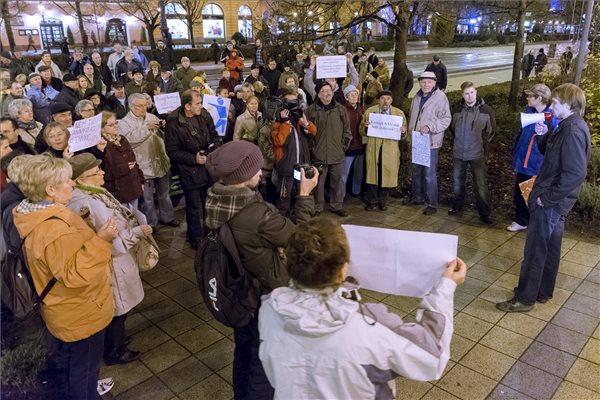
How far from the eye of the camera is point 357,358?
5.74 feet

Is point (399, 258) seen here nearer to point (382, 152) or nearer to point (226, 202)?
point (226, 202)

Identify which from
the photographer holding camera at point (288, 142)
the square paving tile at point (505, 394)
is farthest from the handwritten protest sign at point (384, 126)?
the square paving tile at point (505, 394)

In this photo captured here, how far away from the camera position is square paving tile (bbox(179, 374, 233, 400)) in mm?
3635

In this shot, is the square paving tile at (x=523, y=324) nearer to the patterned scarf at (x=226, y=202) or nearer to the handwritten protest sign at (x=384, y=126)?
the patterned scarf at (x=226, y=202)

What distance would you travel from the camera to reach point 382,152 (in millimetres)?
7238

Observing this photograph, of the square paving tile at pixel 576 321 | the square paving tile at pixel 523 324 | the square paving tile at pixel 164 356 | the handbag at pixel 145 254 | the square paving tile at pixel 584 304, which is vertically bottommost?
the square paving tile at pixel 164 356

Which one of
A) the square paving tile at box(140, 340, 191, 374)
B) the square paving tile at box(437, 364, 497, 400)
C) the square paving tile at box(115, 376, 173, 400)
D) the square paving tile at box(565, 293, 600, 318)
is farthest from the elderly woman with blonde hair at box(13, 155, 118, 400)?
the square paving tile at box(565, 293, 600, 318)

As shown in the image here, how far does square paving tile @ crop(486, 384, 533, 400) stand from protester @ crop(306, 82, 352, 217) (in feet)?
12.3

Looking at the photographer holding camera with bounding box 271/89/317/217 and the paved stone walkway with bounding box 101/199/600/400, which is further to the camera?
the photographer holding camera with bounding box 271/89/317/217

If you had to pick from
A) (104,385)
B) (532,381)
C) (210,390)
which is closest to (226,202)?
(210,390)

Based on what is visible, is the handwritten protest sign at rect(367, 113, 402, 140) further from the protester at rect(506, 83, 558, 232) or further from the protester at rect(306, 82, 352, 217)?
the protester at rect(506, 83, 558, 232)

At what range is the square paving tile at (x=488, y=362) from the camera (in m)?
3.82

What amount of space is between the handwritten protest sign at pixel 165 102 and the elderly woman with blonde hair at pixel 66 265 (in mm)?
4900

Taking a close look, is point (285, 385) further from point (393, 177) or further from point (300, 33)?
point (300, 33)
